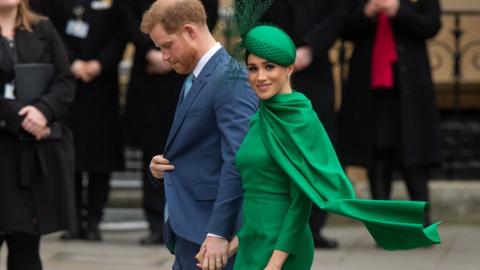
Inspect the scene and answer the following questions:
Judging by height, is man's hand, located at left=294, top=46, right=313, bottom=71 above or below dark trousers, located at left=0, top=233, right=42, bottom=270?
above

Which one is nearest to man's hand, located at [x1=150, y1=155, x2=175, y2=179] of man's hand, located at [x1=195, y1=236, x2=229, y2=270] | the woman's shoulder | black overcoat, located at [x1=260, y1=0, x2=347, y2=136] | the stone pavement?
man's hand, located at [x1=195, y1=236, x2=229, y2=270]

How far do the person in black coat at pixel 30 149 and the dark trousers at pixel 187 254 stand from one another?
1.64m

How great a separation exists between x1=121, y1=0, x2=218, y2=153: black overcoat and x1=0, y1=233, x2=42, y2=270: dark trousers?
2307mm

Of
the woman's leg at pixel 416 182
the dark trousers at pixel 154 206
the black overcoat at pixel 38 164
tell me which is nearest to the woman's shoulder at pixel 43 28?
the black overcoat at pixel 38 164

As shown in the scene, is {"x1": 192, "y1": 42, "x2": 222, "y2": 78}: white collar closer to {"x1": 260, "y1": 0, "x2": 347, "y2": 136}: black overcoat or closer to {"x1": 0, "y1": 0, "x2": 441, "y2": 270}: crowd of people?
{"x1": 0, "y1": 0, "x2": 441, "y2": 270}: crowd of people

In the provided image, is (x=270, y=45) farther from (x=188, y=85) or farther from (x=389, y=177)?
(x=389, y=177)

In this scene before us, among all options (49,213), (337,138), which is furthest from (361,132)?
(49,213)

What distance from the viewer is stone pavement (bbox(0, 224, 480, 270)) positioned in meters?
7.88

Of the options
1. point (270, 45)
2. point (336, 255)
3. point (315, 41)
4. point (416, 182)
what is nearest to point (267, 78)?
point (270, 45)

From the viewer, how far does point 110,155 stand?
9047mm

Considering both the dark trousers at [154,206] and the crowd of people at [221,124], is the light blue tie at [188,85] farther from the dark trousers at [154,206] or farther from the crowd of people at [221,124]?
the dark trousers at [154,206]

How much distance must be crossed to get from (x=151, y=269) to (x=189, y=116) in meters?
3.21

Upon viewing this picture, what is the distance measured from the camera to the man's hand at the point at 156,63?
339 inches

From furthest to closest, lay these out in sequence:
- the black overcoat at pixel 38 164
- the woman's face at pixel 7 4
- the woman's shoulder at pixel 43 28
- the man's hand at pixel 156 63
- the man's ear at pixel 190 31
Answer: the man's hand at pixel 156 63
the woman's shoulder at pixel 43 28
the woman's face at pixel 7 4
the black overcoat at pixel 38 164
the man's ear at pixel 190 31
